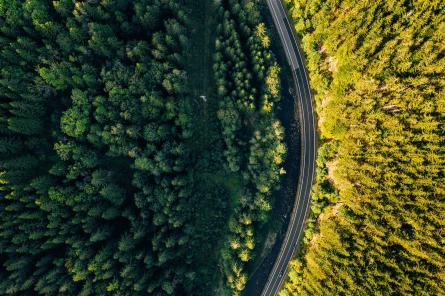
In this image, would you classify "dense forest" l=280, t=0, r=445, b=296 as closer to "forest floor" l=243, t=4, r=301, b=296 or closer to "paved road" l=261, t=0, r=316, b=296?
"paved road" l=261, t=0, r=316, b=296

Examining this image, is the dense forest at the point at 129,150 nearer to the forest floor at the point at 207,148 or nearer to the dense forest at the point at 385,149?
the forest floor at the point at 207,148

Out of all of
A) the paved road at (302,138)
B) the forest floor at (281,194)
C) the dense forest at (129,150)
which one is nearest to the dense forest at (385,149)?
the paved road at (302,138)

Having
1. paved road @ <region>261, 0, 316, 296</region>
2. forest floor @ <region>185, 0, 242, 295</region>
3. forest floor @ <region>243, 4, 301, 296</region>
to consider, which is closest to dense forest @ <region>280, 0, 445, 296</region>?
paved road @ <region>261, 0, 316, 296</region>

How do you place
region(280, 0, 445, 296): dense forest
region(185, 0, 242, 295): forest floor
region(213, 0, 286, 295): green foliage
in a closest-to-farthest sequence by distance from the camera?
1. region(280, 0, 445, 296): dense forest
2. region(213, 0, 286, 295): green foliage
3. region(185, 0, 242, 295): forest floor

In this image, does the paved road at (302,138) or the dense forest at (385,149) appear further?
the paved road at (302,138)

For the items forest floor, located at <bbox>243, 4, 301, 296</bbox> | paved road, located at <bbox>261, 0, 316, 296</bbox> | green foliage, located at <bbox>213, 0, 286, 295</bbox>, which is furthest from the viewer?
forest floor, located at <bbox>243, 4, 301, 296</bbox>

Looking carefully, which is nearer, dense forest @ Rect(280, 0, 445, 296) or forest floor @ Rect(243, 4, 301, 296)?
dense forest @ Rect(280, 0, 445, 296)

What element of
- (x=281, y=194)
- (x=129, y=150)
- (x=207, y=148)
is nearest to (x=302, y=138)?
(x=281, y=194)
